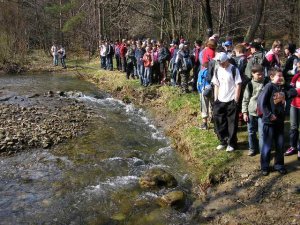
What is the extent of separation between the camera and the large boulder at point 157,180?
7.15m

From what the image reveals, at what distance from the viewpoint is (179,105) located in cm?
1234

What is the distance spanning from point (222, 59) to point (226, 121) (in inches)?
56.1

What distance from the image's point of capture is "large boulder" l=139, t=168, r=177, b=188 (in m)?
7.15

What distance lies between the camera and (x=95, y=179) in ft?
25.2

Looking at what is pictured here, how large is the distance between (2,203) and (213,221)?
3.83 m

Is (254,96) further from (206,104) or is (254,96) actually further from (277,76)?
(206,104)

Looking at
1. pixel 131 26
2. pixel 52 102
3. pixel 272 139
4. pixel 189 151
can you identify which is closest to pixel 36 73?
pixel 131 26

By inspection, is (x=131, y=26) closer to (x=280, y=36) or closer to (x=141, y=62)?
(x=280, y=36)

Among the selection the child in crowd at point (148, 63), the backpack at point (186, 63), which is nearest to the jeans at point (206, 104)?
the backpack at point (186, 63)

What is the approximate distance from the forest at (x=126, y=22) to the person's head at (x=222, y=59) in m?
11.0

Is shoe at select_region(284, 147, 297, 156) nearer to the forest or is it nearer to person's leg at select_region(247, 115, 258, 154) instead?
person's leg at select_region(247, 115, 258, 154)

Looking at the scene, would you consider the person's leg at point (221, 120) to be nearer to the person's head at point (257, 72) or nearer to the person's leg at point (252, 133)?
the person's leg at point (252, 133)

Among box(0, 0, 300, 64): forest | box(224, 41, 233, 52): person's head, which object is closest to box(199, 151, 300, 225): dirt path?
box(224, 41, 233, 52): person's head

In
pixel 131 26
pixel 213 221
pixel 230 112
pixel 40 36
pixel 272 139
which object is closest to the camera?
pixel 213 221
